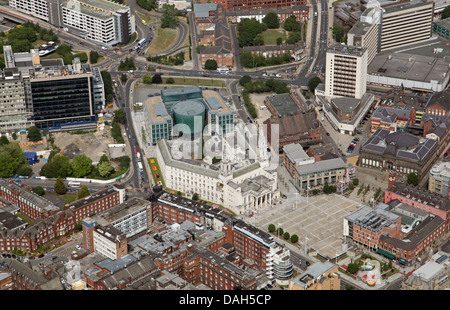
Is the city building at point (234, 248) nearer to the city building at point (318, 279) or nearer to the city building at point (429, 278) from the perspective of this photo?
the city building at point (318, 279)

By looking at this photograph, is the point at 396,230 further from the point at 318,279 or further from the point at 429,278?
the point at 318,279

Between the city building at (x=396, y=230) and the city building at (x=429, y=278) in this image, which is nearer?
the city building at (x=429, y=278)

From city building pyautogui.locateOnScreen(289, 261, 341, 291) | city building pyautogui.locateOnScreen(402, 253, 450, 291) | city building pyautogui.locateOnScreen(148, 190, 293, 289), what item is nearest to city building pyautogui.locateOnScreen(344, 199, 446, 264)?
city building pyautogui.locateOnScreen(402, 253, 450, 291)

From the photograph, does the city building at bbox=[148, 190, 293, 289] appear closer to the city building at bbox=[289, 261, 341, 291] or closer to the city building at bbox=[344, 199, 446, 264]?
the city building at bbox=[289, 261, 341, 291]

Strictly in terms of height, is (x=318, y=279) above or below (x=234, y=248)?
above

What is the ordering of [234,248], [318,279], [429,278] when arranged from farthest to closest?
[234,248], [429,278], [318,279]

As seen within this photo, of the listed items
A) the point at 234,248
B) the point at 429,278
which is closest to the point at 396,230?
the point at 429,278

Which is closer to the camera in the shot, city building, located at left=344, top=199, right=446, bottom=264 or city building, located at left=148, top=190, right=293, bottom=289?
city building, located at left=148, top=190, right=293, bottom=289

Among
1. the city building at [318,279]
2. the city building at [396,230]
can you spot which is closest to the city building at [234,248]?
the city building at [318,279]
